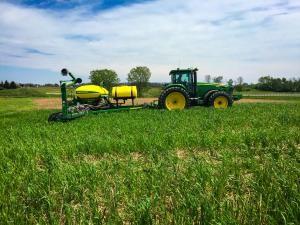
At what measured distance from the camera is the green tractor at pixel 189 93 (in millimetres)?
19203

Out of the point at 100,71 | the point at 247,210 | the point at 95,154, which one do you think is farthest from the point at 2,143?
the point at 100,71

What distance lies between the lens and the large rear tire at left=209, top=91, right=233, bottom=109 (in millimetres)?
19562

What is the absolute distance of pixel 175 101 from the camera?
19375 millimetres

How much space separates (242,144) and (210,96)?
12.3 meters

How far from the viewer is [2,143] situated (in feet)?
30.8

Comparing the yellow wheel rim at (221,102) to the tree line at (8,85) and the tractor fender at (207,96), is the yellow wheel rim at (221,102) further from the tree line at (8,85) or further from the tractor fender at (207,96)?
the tree line at (8,85)

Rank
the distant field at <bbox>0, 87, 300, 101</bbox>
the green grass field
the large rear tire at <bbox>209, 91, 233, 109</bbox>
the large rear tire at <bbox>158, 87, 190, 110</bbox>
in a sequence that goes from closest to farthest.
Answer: the green grass field → the large rear tire at <bbox>158, 87, 190, 110</bbox> → the large rear tire at <bbox>209, 91, 233, 109</bbox> → the distant field at <bbox>0, 87, 300, 101</bbox>

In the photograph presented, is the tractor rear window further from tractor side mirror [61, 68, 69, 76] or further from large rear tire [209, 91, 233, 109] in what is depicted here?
tractor side mirror [61, 68, 69, 76]

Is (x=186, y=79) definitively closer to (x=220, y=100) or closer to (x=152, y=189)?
(x=220, y=100)

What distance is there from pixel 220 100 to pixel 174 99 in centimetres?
282

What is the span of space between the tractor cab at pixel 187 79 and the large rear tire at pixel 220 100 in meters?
1.11

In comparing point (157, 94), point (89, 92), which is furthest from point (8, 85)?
point (89, 92)

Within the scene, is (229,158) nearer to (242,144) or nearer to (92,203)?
(242,144)

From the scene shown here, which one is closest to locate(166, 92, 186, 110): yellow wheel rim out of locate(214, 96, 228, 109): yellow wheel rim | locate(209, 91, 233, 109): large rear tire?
locate(209, 91, 233, 109): large rear tire
